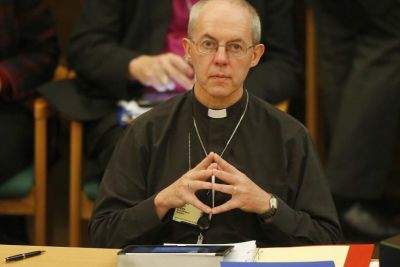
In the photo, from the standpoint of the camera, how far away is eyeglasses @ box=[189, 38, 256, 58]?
2.15 metres

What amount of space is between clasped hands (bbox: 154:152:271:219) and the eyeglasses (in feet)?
0.94

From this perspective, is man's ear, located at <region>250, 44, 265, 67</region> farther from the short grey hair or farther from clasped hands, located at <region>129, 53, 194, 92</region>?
clasped hands, located at <region>129, 53, 194, 92</region>

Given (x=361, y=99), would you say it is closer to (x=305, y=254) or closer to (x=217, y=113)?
(x=217, y=113)

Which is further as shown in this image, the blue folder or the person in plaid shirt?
the person in plaid shirt

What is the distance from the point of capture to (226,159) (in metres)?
2.26

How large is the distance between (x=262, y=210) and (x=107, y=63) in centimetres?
131

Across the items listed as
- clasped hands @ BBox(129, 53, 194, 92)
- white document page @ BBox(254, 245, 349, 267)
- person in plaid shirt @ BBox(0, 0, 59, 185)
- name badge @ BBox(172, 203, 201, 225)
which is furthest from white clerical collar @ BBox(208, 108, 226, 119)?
person in plaid shirt @ BBox(0, 0, 59, 185)

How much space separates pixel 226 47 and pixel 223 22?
66mm

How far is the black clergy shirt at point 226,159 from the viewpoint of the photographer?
7.08ft

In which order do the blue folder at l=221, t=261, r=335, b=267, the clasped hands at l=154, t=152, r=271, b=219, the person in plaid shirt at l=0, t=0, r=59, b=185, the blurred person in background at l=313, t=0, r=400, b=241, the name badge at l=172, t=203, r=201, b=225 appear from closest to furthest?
the blue folder at l=221, t=261, r=335, b=267, the clasped hands at l=154, t=152, r=271, b=219, the name badge at l=172, t=203, r=201, b=225, the person in plaid shirt at l=0, t=0, r=59, b=185, the blurred person in background at l=313, t=0, r=400, b=241

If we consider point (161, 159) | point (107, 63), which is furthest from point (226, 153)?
point (107, 63)

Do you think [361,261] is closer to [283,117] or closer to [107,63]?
[283,117]

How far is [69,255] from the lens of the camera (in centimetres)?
185

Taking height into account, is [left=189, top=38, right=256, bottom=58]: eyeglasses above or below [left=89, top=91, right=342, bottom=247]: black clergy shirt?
above
